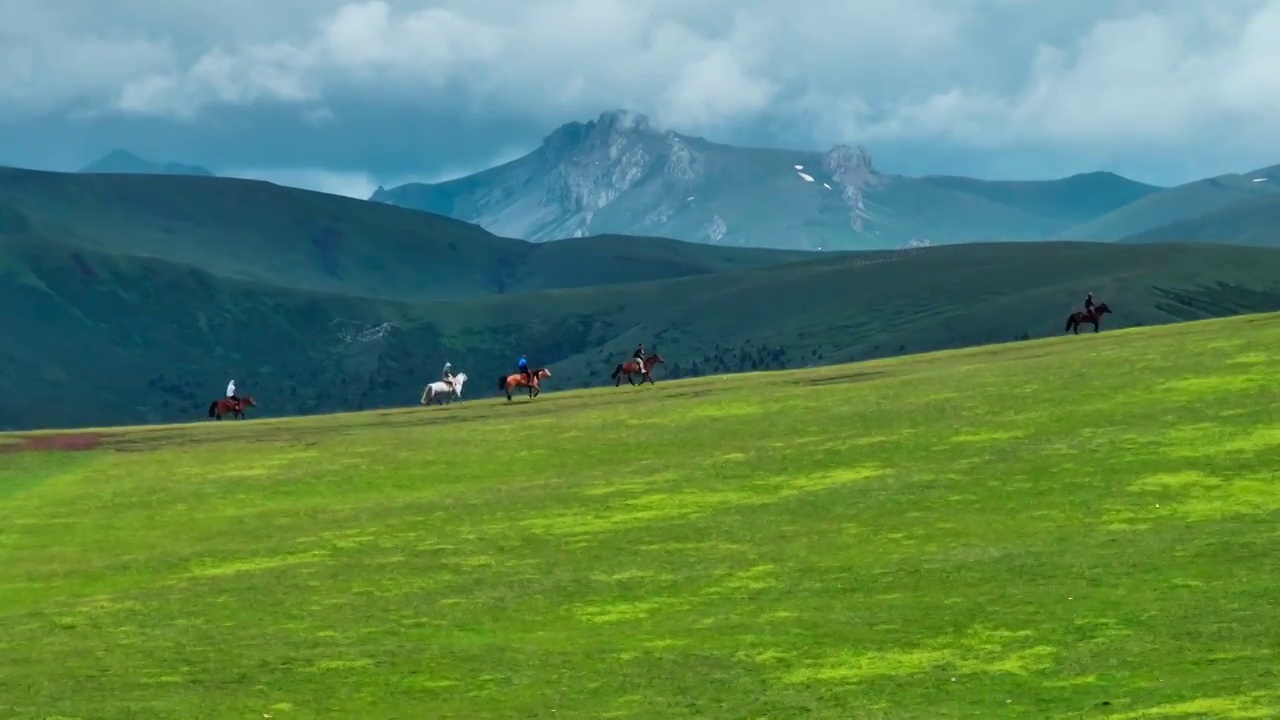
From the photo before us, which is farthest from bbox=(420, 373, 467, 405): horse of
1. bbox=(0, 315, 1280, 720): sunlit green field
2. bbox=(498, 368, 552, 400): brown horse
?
bbox=(0, 315, 1280, 720): sunlit green field

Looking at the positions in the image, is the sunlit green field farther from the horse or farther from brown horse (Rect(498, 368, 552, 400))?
the horse

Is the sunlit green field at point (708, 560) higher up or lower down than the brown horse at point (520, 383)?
lower down

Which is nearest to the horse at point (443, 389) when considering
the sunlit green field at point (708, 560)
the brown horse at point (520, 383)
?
the brown horse at point (520, 383)

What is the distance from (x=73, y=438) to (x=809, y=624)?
176 ft

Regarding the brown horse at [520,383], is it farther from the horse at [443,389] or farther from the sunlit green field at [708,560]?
the sunlit green field at [708,560]

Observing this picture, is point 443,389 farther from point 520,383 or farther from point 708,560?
point 708,560

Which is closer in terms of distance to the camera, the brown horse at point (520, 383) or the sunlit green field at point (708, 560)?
the sunlit green field at point (708, 560)

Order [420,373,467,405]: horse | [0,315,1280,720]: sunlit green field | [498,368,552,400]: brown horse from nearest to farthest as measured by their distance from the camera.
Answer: [0,315,1280,720]: sunlit green field
[498,368,552,400]: brown horse
[420,373,467,405]: horse

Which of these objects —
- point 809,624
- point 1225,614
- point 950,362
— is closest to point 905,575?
point 809,624

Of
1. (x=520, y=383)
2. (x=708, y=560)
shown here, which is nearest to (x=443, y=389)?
(x=520, y=383)

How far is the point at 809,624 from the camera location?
3397 cm

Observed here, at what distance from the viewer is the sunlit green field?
3000 cm

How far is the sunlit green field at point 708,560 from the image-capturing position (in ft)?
98.4

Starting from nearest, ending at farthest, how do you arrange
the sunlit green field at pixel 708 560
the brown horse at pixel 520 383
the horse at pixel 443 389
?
the sunlit green field at pixel 708 560 → the brown horse at pixel 520 383 → the horse at pixel 443 389
